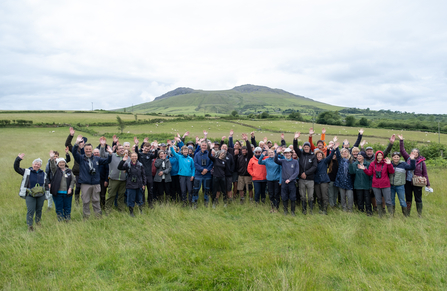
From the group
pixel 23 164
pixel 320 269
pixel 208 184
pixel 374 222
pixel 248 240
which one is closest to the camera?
pixel 320 269

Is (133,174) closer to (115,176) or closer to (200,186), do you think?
(115,176)

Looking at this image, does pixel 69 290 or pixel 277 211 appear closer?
pixel 69 290

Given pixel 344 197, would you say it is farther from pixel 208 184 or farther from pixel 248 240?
pixel 208 184

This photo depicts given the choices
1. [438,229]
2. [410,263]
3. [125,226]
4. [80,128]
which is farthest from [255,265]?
[80,128]

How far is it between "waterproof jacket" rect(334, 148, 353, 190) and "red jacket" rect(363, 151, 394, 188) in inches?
21.2

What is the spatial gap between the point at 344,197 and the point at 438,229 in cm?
237

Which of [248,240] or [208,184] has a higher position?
[208,184]

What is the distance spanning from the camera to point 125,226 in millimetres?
6754

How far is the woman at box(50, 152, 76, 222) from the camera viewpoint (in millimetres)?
6852

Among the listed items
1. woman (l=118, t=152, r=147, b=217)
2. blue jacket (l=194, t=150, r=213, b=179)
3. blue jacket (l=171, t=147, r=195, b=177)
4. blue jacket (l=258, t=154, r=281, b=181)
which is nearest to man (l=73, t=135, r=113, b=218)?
woman (l=118, t=152, r=147, b=217)

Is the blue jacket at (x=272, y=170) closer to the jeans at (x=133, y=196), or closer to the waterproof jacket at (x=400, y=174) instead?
the waterproof jacket at (x=400, y=174)

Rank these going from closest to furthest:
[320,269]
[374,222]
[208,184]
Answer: [320,269] → [374,222] → [208,184]

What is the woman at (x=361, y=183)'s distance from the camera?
297 inches

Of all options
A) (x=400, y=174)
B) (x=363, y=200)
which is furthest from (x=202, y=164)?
(x=400, y=174)
